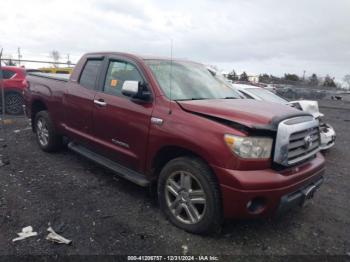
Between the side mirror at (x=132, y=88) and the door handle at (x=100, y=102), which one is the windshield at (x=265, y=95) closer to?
the door handle at (x=100, y=102)

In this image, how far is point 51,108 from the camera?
18.5ft

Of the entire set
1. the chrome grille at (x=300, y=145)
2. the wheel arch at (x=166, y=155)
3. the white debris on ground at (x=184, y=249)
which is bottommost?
the white debris on ground at (x=184, y=249)

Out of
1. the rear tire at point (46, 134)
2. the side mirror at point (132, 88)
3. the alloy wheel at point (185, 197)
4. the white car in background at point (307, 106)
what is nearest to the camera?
the alloy wheel at point (185, 197)


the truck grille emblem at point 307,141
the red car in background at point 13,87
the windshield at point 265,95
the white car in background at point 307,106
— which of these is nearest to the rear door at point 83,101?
the truck grille emblem at point 307,141

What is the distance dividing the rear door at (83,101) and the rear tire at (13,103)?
7.13 m

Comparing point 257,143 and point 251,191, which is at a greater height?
point 257,143

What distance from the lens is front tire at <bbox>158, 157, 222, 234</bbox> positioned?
3153 millimetres

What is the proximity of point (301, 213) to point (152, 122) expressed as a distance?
2241 millimetres

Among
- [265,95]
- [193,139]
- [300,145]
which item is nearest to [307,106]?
[265,95]

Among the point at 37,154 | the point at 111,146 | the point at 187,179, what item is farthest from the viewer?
the point at 37,154

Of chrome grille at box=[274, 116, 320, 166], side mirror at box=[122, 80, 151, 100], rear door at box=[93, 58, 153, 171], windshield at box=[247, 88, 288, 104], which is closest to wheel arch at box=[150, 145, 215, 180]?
rear door at box=[93, 58, 153, 171]

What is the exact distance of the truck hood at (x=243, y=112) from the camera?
3.11m

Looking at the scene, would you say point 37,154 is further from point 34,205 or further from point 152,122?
point 152,122

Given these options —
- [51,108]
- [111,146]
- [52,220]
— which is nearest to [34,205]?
[52,220]
